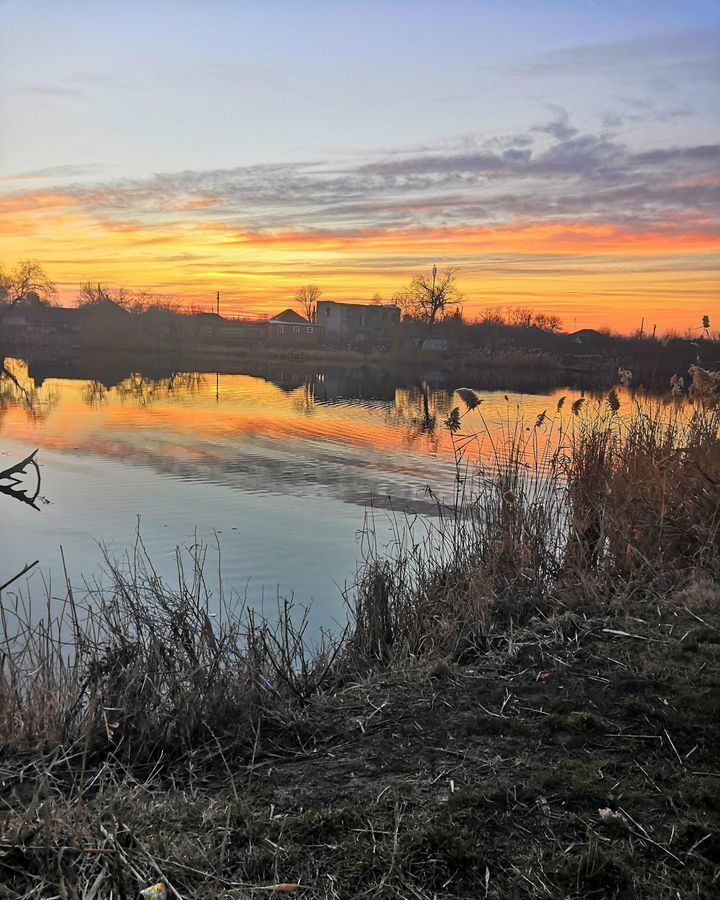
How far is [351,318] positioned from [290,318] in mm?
10077

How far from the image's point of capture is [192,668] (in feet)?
13.9

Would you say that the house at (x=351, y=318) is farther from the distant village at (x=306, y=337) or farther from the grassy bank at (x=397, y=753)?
the grassy bank at (x=397, y=753)

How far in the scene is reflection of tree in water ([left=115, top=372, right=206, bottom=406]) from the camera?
31.2m

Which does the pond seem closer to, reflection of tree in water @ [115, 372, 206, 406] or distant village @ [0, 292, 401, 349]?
reflection of tree in water @ [115, 372, 206, 406]

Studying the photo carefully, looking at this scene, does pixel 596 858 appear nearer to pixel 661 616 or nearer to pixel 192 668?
pixel 192 668

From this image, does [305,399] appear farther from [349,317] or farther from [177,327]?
[349,317]

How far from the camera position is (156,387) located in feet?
119

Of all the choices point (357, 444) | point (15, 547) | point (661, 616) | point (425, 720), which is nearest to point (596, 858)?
point (425, 720)

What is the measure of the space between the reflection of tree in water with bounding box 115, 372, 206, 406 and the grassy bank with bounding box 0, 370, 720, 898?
25.2m

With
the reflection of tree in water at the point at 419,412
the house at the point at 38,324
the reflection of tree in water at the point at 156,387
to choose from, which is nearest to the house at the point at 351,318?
the house at the point at 38,324

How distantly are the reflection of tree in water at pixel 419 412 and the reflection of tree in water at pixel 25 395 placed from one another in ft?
37.7

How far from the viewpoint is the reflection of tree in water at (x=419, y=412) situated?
2162 cm

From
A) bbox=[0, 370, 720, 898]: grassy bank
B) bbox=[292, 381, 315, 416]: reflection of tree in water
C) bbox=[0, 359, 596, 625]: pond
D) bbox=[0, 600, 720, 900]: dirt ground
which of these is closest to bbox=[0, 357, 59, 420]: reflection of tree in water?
bbox=[0, 359, 596, 625]: pond

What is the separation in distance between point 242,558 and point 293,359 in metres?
58.5
